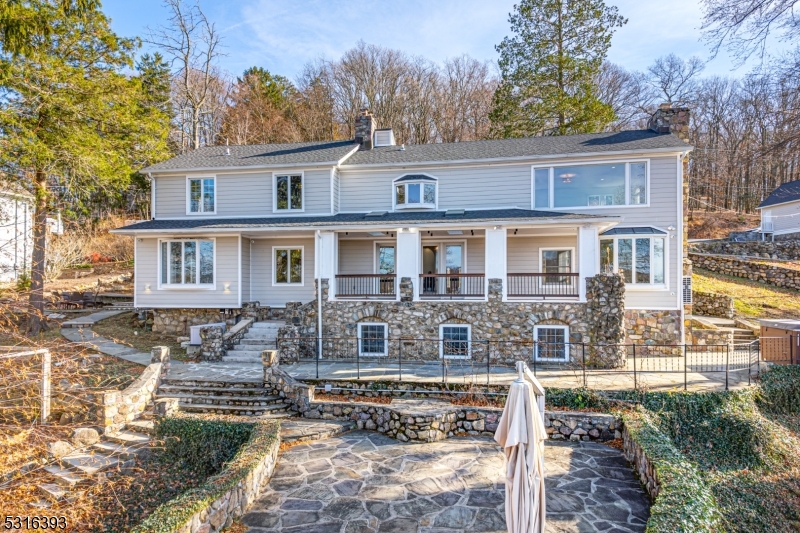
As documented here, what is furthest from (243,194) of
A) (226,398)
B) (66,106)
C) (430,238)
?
(226,398)

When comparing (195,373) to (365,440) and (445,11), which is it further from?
(445,11)

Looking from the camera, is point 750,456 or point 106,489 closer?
point 106,489

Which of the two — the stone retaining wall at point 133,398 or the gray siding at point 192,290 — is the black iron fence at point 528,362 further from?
the gray siding at point 192,290

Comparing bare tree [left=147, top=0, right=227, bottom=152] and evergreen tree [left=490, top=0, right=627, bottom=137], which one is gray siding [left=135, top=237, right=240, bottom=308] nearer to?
bare tree [left=147, top=0, right=227, bottom=152]

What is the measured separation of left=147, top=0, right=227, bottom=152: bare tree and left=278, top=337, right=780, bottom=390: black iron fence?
19.8 metres

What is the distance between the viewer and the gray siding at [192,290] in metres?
15.3

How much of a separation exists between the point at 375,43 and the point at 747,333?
29542 millimetres

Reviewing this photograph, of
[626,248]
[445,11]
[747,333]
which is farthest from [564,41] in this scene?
[747,333]

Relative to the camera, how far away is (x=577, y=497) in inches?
239

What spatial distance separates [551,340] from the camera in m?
12.8

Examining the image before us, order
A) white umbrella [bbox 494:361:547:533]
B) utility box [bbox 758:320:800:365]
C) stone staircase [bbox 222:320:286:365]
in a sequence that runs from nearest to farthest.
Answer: white umbrella [bbox 494:361:547:533]
utility box [bbox 758:320:800:365]
stone staircase [bbox 222:320:286:365]

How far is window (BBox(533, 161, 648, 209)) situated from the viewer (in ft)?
47.0

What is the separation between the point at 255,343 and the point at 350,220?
5460 millimetres

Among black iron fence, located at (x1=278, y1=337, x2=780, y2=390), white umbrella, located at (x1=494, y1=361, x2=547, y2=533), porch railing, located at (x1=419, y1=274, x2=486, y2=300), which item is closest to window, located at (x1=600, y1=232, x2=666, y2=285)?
black iron fence, located at (x1=278, y1=337, x2=780, y2=390)
